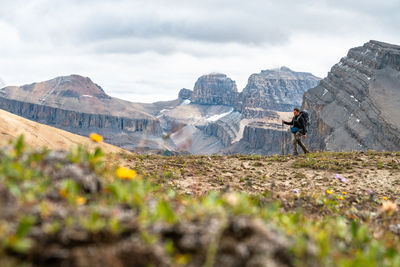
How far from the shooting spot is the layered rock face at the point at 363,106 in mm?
136750

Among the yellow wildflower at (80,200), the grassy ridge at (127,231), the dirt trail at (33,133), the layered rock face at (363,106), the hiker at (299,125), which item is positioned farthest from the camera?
the layered rock face at (363,106)

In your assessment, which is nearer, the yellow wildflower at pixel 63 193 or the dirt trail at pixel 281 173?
the yellow wildflower at pixel 63 193

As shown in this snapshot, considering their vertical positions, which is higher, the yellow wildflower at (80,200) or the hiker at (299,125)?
the hiker at (299,125)

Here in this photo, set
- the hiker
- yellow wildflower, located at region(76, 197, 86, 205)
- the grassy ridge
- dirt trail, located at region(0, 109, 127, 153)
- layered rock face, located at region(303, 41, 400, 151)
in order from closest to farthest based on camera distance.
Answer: the grassy ridge → yellow wildflower, located at region(76, 197, 86, 205) → dirt trail, located at region(0, 109, 127, 153) → the hiker → layered rock face, located at region(303, 41, 400, 151)

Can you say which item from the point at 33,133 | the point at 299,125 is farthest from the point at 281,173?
the point at 33,133

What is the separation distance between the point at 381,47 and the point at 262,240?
213 meters

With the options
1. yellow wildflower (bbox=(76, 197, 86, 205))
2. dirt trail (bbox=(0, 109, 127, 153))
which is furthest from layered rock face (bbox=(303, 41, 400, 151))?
yellow wildflower (bbox=(76, 197, 86, 205))

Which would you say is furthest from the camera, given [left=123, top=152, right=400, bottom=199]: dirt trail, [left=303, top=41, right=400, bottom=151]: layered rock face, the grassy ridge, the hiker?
[left=303, top=41, right=400, bottom=151]: layered rock face

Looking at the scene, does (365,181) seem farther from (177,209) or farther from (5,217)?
(5,217)

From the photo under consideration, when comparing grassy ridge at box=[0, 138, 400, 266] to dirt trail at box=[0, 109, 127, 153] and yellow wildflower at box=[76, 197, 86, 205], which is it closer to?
yellow wildflower at box=[76, 197, 86, 205]

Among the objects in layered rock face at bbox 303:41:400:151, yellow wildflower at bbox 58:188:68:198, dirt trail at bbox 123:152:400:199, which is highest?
layered rock face at bbox 303:41:400:151

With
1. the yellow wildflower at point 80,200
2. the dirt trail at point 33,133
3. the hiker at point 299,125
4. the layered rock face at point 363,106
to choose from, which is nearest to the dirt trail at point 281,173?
the hiker at point 299,125

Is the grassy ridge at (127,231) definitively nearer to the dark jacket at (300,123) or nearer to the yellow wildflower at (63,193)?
the yellow wildflower at (63,193)

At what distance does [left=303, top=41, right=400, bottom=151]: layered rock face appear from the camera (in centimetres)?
13675
